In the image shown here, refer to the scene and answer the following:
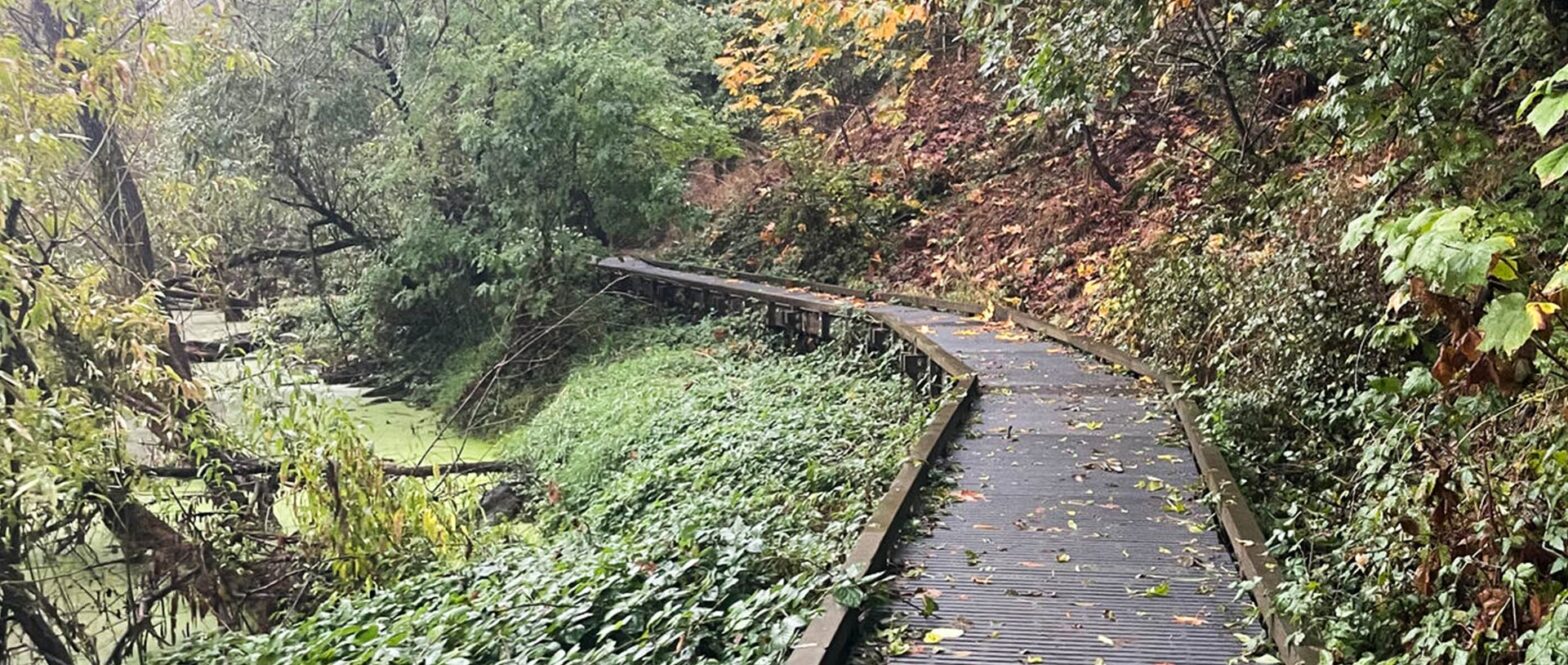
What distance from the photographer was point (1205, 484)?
5633 mm

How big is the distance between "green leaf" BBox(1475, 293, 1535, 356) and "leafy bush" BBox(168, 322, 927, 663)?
7.77 feet

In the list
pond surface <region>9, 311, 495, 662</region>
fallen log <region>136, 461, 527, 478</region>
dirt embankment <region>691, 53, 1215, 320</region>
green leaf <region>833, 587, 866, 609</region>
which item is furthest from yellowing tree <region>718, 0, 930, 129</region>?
green leaf <region>833, 587, 866, 609</region>

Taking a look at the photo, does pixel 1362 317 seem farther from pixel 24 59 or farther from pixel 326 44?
pixel 326 44

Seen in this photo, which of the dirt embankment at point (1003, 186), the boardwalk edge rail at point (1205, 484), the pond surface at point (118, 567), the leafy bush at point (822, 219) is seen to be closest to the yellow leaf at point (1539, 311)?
the boardwalk edge rail at point (1205, 484)

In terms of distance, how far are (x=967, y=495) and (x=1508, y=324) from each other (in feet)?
9.70

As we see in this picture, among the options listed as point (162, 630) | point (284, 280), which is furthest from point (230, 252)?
→ point (162, 630)

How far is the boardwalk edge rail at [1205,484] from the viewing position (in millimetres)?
3742

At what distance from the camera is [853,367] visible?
11.4 meters

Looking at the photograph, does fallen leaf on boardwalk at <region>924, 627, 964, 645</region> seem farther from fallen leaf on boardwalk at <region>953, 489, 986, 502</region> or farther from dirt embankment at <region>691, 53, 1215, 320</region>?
dirt embankment at <region>691, 53, 1215, 320</region>

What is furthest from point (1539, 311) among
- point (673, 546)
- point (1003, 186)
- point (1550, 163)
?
point (1003, 186)

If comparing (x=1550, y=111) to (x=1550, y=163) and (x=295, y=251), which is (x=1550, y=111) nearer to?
(x=1550, y=163)

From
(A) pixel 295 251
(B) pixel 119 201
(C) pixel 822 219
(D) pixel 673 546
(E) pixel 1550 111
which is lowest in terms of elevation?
(D) pixel 673 546

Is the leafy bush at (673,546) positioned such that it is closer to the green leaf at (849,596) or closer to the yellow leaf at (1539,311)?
the green leaf at (849,596)

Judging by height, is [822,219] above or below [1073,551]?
above
